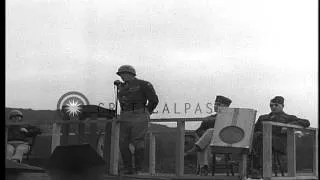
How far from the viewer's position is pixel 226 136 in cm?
515

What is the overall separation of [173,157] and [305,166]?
57.0 inches

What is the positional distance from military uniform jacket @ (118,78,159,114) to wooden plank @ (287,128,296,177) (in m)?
1.31

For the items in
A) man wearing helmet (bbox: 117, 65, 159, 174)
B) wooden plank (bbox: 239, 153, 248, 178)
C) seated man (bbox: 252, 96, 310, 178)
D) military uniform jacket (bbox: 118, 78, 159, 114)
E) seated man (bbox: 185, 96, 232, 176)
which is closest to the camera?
wooden plank (bbox: 239, 153, 248, 178)

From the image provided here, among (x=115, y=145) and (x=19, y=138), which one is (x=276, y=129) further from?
(x=19, y=138)

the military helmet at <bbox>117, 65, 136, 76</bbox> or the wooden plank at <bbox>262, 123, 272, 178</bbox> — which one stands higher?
the military helmet at <bbox>117, 65, 136, 76</bbox>

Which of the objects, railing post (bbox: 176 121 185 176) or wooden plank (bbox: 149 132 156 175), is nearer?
railing post (bbox: 176 121 185 176)

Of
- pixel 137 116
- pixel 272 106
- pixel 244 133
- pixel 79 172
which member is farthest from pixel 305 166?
pixel 79 172

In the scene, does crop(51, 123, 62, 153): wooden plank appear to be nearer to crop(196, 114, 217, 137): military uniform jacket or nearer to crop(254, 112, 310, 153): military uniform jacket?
crop(196, 114, 217, 137): military uniform jacket

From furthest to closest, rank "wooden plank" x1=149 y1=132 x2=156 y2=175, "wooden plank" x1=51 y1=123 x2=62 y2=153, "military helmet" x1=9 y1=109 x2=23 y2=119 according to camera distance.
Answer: "wooden plank" x1=149 y1=132 x2=156 y2=175 < "wooden plank" x1=51 y1=123 x2=62 y2=153 < "military helmet" x1=9 y1=109 x2=23 y2=119

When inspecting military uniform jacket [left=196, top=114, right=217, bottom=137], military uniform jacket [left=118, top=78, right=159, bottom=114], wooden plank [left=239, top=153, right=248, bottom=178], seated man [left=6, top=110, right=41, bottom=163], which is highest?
military uniform jacket [left=118, top=78, right=159, bottom=114]

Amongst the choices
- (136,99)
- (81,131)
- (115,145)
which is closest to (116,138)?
(115,145)

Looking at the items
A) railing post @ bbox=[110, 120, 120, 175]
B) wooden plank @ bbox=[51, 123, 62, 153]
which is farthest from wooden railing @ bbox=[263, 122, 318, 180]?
wooden plank @ bbox=[51, 123, 62, 153]

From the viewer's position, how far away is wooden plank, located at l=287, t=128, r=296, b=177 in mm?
5719

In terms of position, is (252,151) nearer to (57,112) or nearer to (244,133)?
(244,133)
